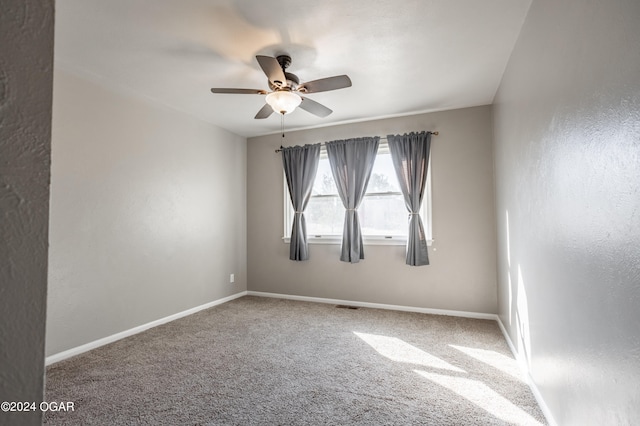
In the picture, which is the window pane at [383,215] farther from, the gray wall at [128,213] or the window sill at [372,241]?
the gray wall at [128,213]

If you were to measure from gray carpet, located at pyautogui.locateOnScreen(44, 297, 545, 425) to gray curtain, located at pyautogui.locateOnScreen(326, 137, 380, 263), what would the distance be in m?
1.01

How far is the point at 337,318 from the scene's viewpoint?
380 cm

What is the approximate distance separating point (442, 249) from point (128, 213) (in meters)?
3.60

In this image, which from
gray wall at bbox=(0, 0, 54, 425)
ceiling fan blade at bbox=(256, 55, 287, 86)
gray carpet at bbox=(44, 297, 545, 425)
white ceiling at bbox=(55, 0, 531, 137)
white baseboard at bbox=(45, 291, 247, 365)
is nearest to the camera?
gray wall at bbox=(0, 0, 54, 425)

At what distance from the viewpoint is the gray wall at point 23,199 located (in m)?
0.47

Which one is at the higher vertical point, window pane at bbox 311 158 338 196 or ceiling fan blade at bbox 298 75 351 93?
ceiling fan blade at bbox 298 75 351 93

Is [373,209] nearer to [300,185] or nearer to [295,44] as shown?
[300,185]

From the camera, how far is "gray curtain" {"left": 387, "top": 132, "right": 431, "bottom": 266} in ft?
12.9

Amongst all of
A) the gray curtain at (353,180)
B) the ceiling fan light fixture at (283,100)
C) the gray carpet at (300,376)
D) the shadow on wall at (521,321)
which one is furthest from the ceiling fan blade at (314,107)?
the gray carpet at (300,376)

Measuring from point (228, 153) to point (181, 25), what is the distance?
8.35 feet

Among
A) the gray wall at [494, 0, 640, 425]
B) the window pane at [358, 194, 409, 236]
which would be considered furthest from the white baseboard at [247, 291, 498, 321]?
the gray wall at [494, 0, 640, 425]

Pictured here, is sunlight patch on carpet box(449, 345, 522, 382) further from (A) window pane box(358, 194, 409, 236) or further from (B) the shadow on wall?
(A) window pane box(358, 194, 409, 236)

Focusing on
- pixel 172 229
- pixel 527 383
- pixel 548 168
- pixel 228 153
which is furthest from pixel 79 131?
pixel 527 383

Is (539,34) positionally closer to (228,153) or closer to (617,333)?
(617,333)
